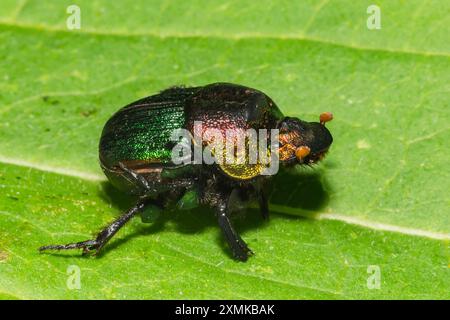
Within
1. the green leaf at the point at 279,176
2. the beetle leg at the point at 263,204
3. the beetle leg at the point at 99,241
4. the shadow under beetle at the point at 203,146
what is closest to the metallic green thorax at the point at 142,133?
the shadow under beetle at the point at 203,146

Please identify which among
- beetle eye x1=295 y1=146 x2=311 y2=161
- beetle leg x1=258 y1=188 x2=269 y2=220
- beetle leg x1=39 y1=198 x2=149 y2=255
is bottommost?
beetle leg x1=39 y1=198 x2=149 y2=255

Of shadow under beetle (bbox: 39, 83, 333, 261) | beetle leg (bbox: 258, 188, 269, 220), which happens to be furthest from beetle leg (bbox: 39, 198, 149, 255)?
beetle leg (bbox: 258, 188, 269, 220)

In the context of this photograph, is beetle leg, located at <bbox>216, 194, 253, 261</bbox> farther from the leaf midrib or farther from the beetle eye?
the beetle eye

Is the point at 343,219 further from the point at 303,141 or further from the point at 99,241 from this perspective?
the point at 99,241

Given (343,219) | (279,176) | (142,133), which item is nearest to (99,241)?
(142,133)

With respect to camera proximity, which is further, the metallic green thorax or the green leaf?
the metallic green thorax

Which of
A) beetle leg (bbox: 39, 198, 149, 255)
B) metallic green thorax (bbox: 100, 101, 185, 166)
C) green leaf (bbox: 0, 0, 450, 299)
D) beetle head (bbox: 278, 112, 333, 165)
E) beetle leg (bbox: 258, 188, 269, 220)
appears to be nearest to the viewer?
green leaf (bbox: 0, 0, 450, 299)

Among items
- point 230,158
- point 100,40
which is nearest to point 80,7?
point 100,40
